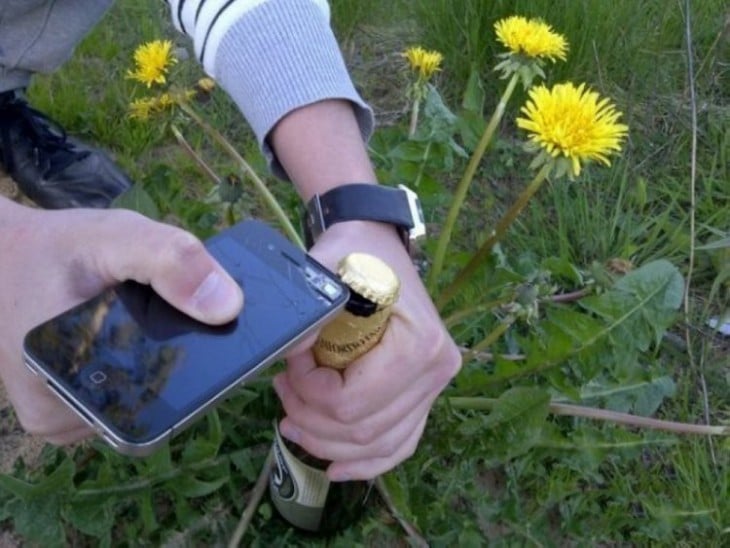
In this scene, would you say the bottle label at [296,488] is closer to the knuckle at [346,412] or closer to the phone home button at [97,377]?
the knuckle at [346,412]

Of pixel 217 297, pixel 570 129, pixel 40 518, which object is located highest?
pixel 217 297

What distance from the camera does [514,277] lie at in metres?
1.46

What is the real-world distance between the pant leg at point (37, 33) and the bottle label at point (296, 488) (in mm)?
1020

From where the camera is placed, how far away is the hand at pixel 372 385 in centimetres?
96

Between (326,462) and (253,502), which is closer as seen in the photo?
(326,462)

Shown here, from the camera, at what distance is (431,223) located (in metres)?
1.91

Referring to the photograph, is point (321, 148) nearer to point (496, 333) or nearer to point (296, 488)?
point (496, 333)

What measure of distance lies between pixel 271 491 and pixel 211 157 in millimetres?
933

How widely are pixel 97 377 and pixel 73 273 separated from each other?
11cm

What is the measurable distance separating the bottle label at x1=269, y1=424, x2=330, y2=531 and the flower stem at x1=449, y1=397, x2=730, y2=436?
234 mm

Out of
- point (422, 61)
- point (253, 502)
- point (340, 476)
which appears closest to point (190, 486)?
point (253, 502)

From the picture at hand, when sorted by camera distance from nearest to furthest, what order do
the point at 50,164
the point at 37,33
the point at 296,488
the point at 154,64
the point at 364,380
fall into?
1. the point at 364,380
2. the point at 296,488
3. the point at 154,64
4. the point at 37,33
5. the point at 50,164

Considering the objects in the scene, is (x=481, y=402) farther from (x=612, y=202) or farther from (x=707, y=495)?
(x=612, y=202)

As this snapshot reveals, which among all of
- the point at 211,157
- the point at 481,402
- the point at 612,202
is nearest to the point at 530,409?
the point at 481,402
